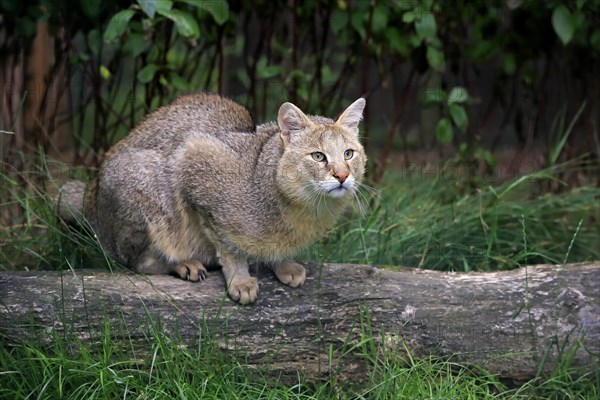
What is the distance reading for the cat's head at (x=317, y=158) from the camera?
3801 mm

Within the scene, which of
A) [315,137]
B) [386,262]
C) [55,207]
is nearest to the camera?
[315,137]

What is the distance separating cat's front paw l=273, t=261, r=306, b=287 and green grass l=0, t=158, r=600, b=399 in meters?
0.32

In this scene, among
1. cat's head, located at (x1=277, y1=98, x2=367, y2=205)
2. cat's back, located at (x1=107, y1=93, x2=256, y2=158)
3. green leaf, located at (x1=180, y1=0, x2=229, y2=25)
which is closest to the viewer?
cat's head, located at (x1=277, y1=98, x2=367, y2=205)

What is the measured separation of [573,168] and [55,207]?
3.41 m

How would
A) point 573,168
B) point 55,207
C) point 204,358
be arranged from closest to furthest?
1. point 204,358
2. point 55,207
3. point 573,168

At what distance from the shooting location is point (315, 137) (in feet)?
12.9

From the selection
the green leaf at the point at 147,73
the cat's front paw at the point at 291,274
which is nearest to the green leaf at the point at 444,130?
the green leaf at the point at 147,73

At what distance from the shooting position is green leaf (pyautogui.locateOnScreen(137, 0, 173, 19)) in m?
4.51

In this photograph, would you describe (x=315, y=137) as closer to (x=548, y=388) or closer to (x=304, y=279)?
(x=304, y=279)

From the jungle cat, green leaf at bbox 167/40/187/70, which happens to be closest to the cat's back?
the jungle cat

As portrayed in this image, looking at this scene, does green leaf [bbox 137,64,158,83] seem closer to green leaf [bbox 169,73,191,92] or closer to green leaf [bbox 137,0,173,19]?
green leaf [bbox 169,73,191,92]

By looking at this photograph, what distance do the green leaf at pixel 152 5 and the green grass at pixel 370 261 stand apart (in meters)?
1.00

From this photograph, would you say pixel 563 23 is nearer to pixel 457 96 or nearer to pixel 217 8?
pixel 457 96


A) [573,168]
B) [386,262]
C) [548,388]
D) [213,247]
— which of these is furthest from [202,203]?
[573,168]
